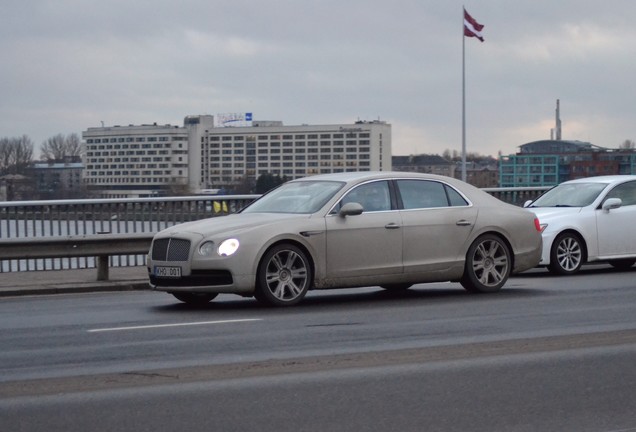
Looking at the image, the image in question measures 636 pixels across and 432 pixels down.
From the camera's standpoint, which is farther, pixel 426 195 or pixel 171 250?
pixel 426 195

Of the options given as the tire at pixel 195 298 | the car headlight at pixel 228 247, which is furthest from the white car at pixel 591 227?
the car headlight at pixel 228 247

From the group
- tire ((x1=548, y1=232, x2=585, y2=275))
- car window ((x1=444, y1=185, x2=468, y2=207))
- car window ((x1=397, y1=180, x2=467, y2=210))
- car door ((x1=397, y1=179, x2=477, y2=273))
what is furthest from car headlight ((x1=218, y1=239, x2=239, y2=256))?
tire ((x1=548, y1=232, x2=585, y2=275))

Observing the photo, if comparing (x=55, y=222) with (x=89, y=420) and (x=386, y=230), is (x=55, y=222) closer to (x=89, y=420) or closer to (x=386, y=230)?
(x=386, y=230)

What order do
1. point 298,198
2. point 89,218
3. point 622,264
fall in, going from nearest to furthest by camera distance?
1. point 298,198
2. point 622,264
3. point 89,218

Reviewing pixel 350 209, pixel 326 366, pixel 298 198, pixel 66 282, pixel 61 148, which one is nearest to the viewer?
pixel 326 366

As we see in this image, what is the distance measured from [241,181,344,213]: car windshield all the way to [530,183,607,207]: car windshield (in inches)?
236

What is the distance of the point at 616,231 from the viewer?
18.0 m

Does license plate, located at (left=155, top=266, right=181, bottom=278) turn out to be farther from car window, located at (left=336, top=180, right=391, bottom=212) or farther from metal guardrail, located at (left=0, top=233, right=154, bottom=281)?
metal guardrail, located at (left=0, top=233, right=154, bottom=281)

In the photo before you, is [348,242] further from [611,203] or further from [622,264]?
[622,264]

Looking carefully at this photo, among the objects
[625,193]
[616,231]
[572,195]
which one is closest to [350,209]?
[616,231]

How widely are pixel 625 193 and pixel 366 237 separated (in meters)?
6.89

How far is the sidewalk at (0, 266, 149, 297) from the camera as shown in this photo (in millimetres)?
15773

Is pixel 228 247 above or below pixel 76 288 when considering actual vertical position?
above

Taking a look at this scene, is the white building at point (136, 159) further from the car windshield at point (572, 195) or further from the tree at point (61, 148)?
the car windshield at point (572, 195)
